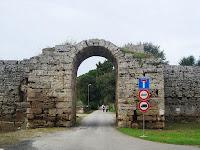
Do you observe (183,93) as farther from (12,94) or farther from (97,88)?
(97,88)

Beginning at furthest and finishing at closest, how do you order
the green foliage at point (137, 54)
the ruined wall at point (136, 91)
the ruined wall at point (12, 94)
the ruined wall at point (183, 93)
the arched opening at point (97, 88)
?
the arched opening at point (97, 88) < the ruined wall at point (183, 93) < the ruined wall at point (12, 94) < the green foliage at point (137, 54) < the ruined wall at point (136, 91)

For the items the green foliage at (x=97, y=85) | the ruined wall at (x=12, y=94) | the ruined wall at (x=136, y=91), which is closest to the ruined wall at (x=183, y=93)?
the ruined wall at (x=136, y=91)

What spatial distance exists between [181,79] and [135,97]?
15.7ft

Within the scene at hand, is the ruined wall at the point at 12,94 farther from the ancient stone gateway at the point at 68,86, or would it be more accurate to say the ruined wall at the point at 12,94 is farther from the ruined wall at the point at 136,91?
the ruined wall at the point at 136,91

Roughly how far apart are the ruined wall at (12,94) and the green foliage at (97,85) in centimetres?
3713

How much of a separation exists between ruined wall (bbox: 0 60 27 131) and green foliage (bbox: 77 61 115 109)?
122 feet

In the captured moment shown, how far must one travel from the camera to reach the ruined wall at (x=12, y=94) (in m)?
23.2

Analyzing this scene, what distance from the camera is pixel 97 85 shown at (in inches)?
2579

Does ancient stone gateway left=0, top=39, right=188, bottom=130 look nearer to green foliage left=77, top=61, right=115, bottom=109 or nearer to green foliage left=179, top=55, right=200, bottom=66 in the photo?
green foliage left=179, top=55, right=200, bottom=66

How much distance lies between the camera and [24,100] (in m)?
23.4

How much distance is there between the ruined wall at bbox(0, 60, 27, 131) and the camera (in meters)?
23.2

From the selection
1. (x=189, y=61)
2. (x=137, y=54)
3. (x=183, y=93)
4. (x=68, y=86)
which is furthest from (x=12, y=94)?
(x=189, y=61)

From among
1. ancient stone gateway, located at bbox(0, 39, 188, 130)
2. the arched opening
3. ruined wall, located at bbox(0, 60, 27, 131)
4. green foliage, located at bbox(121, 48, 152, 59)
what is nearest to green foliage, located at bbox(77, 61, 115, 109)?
the arched opening

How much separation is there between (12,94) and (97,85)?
42.5 m
